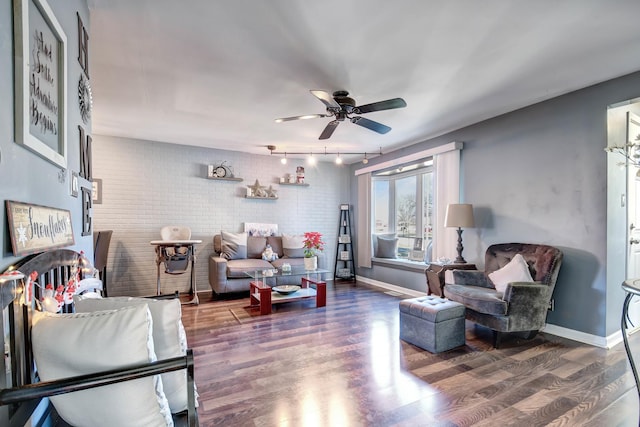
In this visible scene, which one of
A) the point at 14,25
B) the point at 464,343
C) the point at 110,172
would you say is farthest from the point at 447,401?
the point at 110,172

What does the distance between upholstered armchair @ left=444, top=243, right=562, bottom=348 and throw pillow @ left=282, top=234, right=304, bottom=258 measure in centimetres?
269

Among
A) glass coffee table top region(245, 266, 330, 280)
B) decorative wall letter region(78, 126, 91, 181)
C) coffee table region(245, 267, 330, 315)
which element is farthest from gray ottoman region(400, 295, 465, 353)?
decorative wall letter region(78, 126, 91, 181)

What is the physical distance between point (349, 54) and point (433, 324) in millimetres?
2378

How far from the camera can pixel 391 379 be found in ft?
7.52

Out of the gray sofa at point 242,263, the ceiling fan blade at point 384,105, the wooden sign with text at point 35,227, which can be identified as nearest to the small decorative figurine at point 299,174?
the gray sofa at point 242,263

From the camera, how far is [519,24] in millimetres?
1990

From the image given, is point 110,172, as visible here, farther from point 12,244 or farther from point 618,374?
point 618,374

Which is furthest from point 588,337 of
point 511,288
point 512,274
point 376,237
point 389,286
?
point 376,237

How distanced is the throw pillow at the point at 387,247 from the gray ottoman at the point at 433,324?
2.68 m

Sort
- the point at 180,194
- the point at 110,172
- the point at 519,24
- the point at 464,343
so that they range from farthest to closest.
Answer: the point at 180,194
the point at 110,172
the point at 464,343
the point at 519,24

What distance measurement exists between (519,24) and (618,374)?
8.83 feet

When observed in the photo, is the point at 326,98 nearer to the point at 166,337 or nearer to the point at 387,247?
the point at 166,337

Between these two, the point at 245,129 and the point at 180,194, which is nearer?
the point at 245,129

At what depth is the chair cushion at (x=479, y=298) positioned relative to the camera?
9.32 ft
